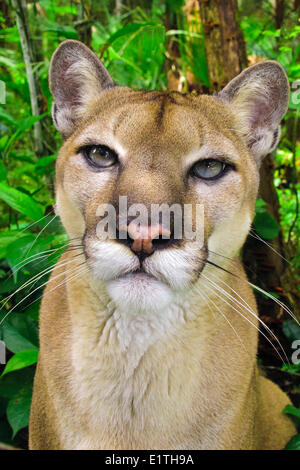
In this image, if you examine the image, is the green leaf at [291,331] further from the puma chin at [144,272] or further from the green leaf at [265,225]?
the puma chin at [144,272]

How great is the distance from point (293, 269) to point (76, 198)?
268 centimetres

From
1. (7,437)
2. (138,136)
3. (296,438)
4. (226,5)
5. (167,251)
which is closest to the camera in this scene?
(167,251)

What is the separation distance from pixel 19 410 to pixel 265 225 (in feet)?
7.23

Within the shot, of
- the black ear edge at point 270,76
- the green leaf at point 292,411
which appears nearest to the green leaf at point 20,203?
the black ear edge at point 270,76

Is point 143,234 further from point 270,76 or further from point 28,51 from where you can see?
point 28,51

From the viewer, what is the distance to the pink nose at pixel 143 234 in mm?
1677

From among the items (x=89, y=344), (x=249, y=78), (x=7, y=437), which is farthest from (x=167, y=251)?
(x=7, y=437)

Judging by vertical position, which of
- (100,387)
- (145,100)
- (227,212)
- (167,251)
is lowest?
(100,387)

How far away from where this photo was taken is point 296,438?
2.71 meters

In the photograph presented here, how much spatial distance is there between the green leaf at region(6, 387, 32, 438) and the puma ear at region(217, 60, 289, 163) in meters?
1.91

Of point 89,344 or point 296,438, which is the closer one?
point 89,344

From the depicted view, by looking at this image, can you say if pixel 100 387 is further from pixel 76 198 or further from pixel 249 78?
pixel 249 78

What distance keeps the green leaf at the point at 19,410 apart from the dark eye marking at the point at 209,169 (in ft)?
5.47

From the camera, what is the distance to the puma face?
1795 millimetres
